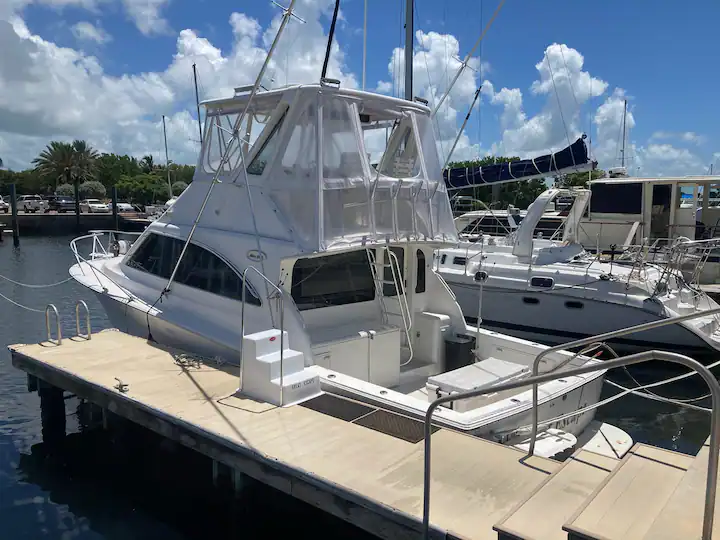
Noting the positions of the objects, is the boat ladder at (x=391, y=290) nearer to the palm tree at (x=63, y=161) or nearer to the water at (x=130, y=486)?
the water at (x=130, y=486)

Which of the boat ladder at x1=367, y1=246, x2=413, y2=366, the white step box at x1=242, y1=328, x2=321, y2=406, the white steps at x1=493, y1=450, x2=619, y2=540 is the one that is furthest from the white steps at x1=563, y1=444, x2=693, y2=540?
the boat ladder at x1=367, y1=246, x2=413, y2=366

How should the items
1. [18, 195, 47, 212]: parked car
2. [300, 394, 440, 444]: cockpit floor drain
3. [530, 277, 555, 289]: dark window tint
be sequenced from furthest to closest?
[18, 195, 47, 212]: parked car, [530, 277, 555, 289]: dark window tint, [300, 394, 440, 444]: cockpit floor drain

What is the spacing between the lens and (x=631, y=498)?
338 cm

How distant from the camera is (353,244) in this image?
7.11 metres

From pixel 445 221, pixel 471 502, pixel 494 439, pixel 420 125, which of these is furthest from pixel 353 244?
pixel 471 502

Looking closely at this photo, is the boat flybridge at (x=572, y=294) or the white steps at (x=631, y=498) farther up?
the white steps at (x=631, y=498)

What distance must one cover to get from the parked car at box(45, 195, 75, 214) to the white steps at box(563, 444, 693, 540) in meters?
55.6

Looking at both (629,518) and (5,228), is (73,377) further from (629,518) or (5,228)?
(5,228)

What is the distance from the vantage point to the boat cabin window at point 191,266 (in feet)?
24.6

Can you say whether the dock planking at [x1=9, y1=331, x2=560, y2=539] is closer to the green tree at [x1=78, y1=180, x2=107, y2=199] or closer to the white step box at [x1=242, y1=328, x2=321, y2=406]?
the white step box at [x1=242, y1=328, x2=321, y2=406]

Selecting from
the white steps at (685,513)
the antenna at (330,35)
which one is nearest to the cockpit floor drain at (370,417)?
the white steps at (685,513)

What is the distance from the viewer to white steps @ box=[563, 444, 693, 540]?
304 cm

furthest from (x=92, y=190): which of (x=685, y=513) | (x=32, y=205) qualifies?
(x=685, y=513)

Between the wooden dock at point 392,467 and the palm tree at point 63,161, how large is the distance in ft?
193
